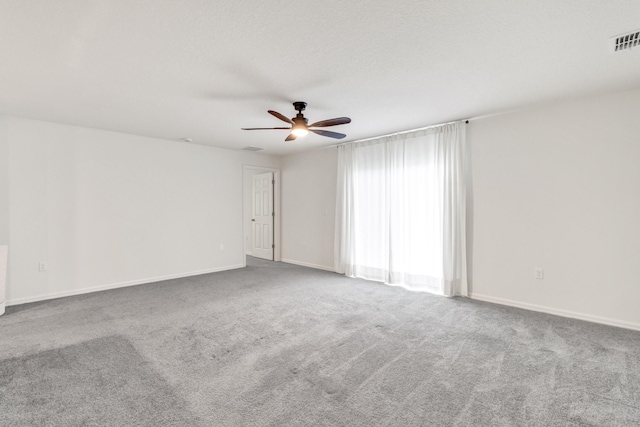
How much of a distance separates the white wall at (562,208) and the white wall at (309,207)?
2743 millimetres

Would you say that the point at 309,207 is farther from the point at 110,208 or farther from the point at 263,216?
the point at 110,208

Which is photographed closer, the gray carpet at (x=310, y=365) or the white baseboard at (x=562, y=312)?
the gray carpet at (x=310, y=365)

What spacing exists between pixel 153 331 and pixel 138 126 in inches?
119

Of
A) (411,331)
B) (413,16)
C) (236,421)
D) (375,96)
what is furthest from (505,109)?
(236,421)

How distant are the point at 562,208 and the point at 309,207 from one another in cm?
430

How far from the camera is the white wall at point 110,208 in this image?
4168mm

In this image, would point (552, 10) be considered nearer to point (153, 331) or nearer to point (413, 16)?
point (413, 16)

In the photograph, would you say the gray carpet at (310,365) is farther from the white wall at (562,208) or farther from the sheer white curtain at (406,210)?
the sheer white curtain at (406,210)

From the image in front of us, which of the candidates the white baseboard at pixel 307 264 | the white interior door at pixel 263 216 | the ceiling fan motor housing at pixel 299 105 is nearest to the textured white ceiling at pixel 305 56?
the ceiling fan motor housing at pixel 299 105

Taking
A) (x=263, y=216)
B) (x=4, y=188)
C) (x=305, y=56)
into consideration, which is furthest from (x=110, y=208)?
(x=305, y=56)

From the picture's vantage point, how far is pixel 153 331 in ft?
10.3

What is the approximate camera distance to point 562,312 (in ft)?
11.7

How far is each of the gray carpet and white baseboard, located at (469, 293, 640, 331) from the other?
0.15 meters

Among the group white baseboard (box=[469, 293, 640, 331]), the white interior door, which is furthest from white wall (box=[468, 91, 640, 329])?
the white interior door
